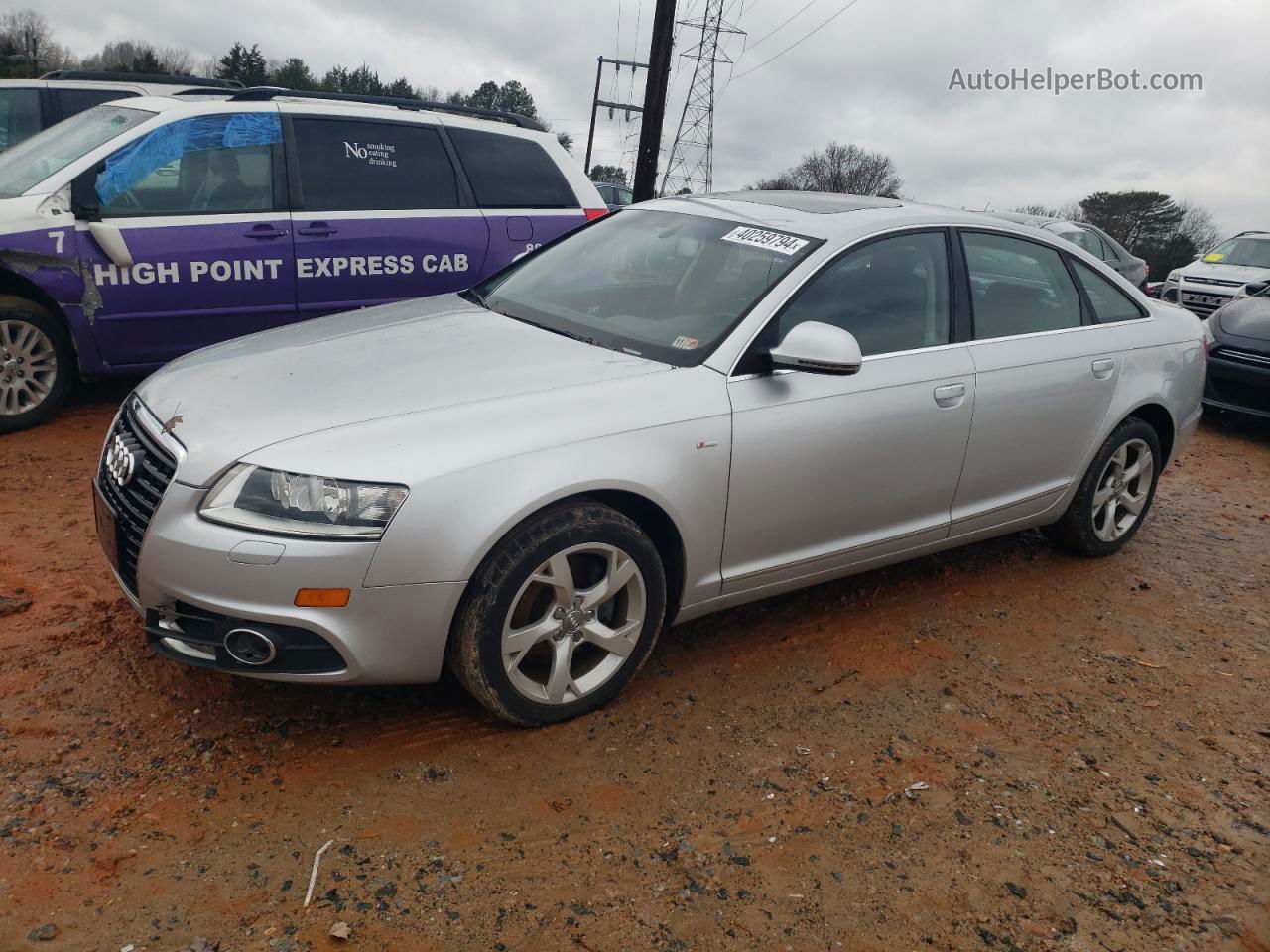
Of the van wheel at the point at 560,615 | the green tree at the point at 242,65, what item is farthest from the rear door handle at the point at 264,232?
the green tree at the point at 242,65

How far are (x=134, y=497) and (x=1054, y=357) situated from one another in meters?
3.51

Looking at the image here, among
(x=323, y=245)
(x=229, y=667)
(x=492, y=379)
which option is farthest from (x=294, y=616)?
(x=323, y=245)

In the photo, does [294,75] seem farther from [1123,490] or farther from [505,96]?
[1123,490]

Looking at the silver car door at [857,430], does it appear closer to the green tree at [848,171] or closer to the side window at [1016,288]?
the side window at [1016,288]

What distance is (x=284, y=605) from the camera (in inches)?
105

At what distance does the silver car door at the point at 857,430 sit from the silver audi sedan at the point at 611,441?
0.04ft

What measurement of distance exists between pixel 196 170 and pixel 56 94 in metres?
3.60

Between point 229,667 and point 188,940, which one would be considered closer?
point 188,940

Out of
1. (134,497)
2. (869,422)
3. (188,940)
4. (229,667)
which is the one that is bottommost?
(188,940)

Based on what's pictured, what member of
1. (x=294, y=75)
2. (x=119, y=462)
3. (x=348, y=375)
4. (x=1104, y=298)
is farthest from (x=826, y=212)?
(x=294, y=75)

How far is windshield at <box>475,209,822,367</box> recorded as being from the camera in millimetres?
3496

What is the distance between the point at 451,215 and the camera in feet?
21.3

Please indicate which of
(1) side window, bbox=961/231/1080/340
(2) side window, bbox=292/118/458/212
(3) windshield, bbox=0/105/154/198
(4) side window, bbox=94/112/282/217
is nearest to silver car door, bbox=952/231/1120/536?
(1) side window, bbox=961/231/1080/340

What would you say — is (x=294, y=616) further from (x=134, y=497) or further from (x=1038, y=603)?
(x=1038, y=603)
